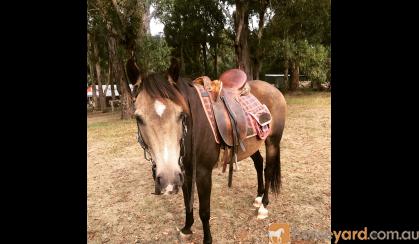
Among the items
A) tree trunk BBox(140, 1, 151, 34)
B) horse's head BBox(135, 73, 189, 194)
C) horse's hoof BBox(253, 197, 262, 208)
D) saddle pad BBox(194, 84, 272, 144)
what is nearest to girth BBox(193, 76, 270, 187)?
saddle pad BBox(194, 84, 272, 144)

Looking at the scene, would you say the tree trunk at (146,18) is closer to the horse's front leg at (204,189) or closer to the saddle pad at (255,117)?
the saddle pad at (255,117)

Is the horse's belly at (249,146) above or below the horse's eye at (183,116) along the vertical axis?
below

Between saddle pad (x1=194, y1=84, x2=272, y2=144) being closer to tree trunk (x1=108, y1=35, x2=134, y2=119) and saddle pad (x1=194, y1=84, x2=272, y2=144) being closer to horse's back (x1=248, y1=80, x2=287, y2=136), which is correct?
horse's back (x1=248, y1=80, x2=287, y2=136)

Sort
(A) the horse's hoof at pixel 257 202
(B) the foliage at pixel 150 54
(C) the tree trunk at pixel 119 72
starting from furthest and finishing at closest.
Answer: (C) the tree trunk at pixel 119 72 < (B) the foliage at pixel 150 54 < (A) the horse's hoof at pixel 257 202

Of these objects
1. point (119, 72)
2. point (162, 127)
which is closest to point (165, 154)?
point (162, 127)

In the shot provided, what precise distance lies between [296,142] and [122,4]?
878 centimetres

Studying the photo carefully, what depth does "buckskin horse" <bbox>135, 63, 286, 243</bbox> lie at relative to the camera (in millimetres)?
2244

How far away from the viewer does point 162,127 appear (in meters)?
2.25

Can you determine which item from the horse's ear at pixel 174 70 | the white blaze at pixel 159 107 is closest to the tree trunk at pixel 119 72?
the horse's ear at pixel 174 70

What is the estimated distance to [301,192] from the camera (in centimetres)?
480

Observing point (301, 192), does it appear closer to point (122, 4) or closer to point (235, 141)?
point (235, 141)

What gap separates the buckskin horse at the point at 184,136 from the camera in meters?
2.24
